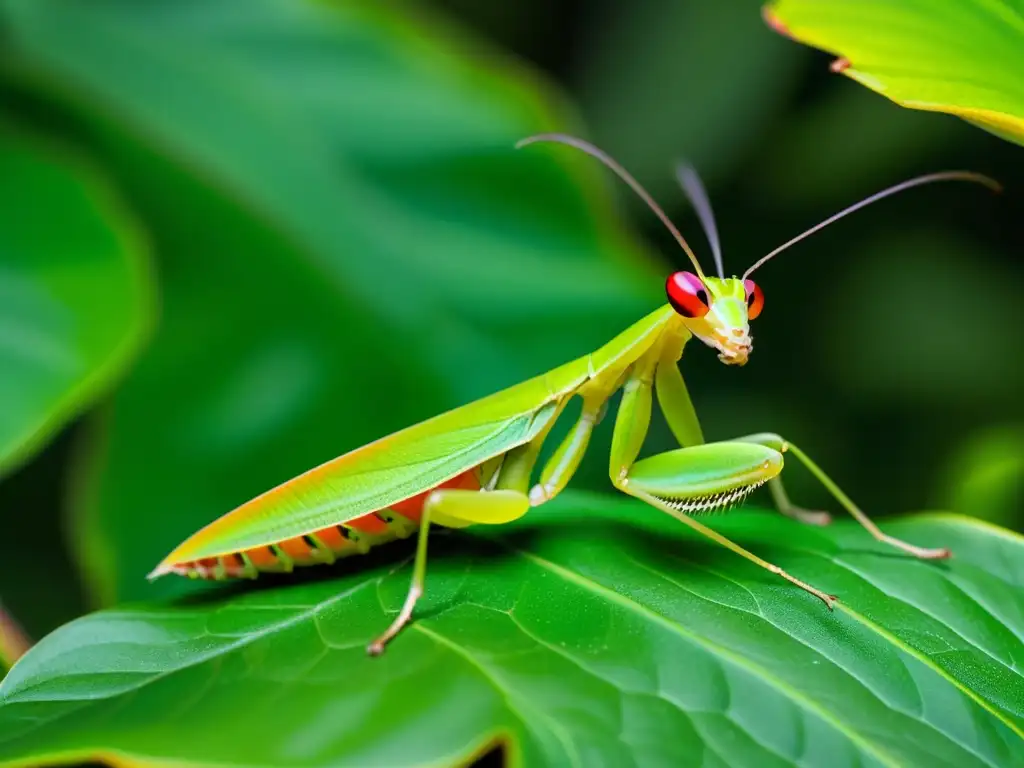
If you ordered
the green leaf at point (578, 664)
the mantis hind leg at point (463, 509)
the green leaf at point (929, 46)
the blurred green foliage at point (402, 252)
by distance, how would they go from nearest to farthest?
the green leaf at point (578, 664) → the green leaf at point (929, 46) → the mantis hind leg at point (463, 509) → the blurred green foliage at point (402, 252)

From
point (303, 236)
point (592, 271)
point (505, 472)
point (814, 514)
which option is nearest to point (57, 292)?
point (303, 236)

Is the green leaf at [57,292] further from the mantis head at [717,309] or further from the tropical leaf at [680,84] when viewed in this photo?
the tropical leaf at [680,84]

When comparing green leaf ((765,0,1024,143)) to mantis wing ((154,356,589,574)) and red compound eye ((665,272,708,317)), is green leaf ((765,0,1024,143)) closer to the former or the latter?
red compound eye ((665,272,708,317))

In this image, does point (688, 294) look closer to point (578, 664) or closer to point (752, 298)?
point (752, 298)

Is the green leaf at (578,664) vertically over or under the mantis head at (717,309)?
under

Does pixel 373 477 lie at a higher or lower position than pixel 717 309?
lower

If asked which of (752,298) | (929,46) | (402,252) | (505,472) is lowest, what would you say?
(505,472)

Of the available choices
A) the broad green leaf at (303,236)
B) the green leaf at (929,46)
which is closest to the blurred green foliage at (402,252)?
the broad green leaf at (303,236)

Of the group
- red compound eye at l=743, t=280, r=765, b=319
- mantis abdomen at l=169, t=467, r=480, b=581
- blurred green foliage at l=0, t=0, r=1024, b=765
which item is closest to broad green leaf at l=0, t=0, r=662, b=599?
blurred green foliage at l=0, t=0, r=1024, b=765

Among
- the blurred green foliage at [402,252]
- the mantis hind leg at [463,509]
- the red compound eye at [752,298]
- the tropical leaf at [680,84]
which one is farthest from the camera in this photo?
the tropical leaf at [680,84]
